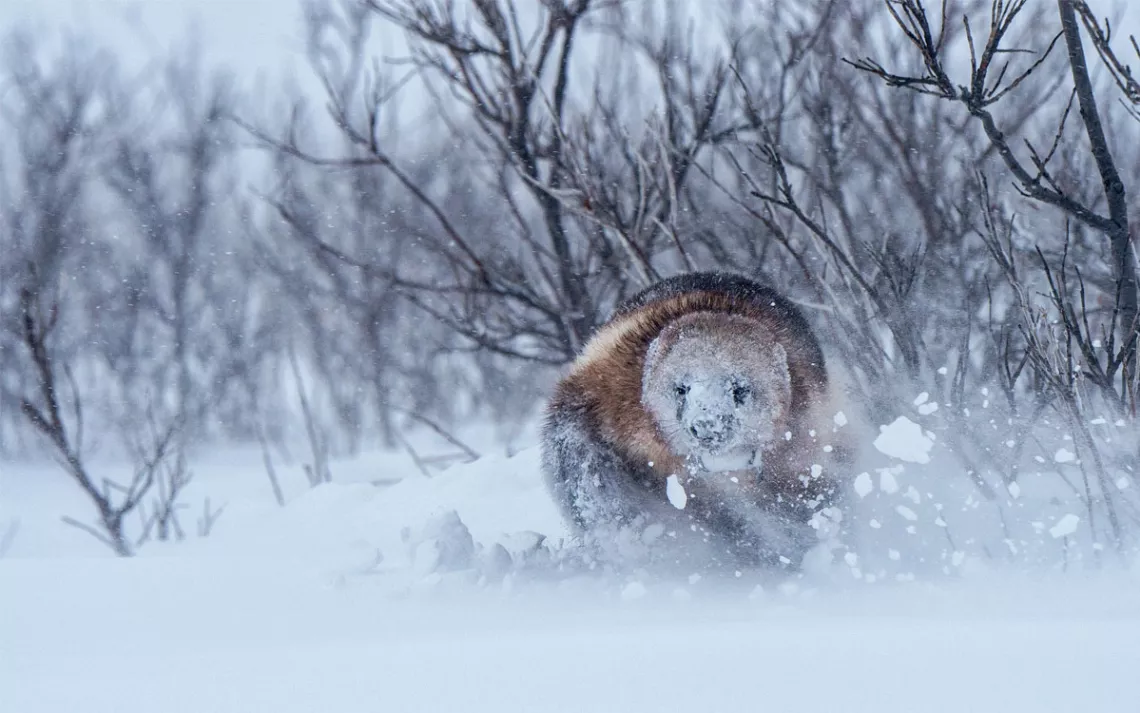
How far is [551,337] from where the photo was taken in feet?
17.5

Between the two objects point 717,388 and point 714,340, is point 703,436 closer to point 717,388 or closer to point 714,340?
point 717,388

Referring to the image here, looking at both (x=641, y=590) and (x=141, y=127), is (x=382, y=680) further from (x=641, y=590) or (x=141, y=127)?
(x=141, y=127)

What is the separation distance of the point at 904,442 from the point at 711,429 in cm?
74

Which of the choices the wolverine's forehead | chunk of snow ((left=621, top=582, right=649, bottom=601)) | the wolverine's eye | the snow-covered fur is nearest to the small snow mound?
the snow-covered fur

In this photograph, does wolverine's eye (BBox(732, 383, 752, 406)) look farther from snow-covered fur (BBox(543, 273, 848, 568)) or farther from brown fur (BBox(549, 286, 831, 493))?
brown fur (BBox(549, 286, 831, 493))

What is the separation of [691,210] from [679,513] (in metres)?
3.02

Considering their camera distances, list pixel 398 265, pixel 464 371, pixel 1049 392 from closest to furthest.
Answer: pixel 1049 392 → pixel 398 265 → pixel 464 371

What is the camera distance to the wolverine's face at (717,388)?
296cm

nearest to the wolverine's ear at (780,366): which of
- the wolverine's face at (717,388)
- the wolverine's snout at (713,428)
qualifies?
the wolverine's face at (717,388)

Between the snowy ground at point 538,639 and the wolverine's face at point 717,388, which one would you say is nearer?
the snowy ground at point 538,639

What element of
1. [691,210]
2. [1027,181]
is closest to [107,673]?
[1027,181]

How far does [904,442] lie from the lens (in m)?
3.20

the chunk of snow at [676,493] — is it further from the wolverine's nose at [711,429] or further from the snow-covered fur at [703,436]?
the wolverine's nose at [711,429]

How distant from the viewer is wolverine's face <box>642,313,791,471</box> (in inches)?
117
